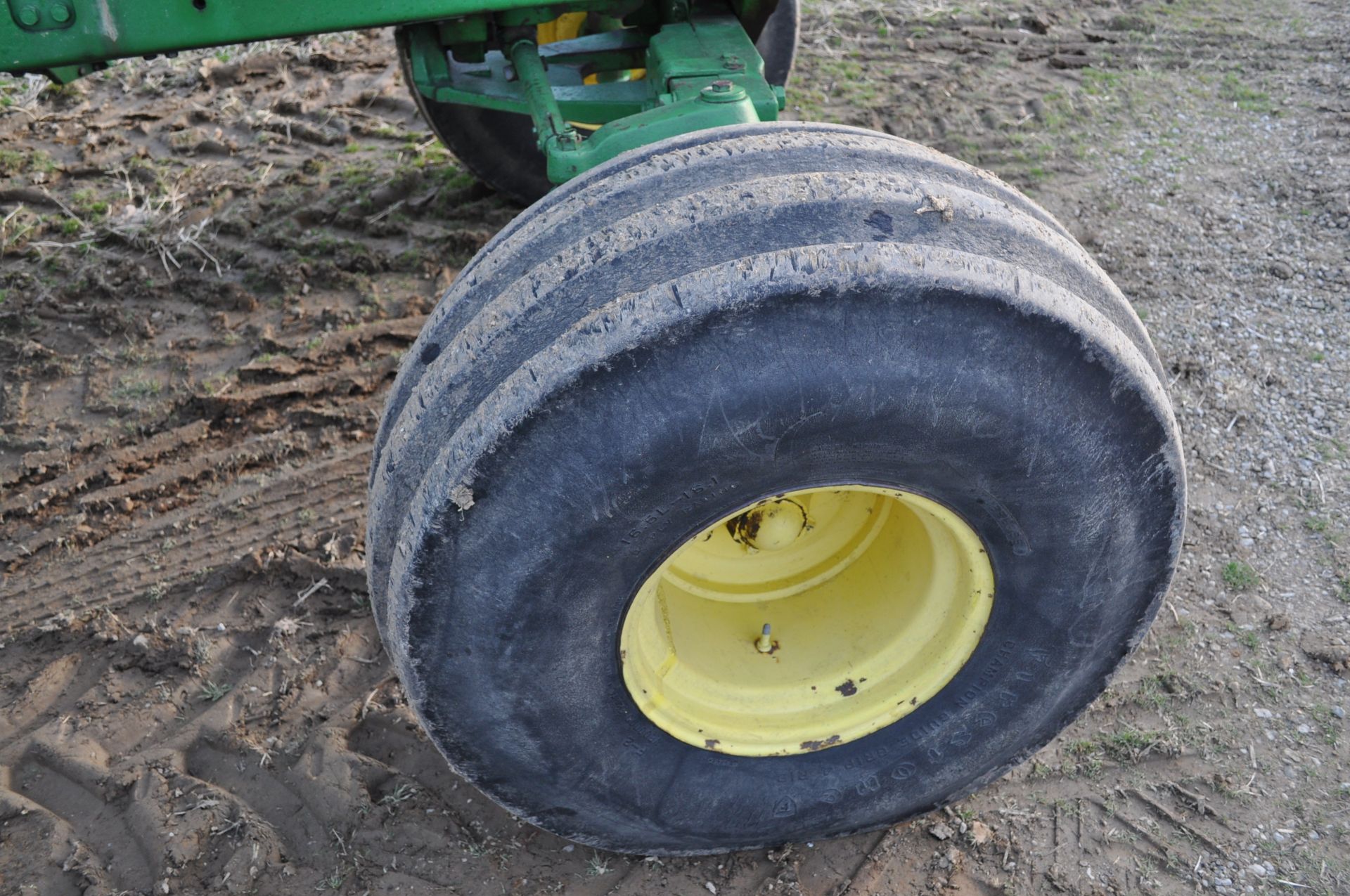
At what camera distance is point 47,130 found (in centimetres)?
486

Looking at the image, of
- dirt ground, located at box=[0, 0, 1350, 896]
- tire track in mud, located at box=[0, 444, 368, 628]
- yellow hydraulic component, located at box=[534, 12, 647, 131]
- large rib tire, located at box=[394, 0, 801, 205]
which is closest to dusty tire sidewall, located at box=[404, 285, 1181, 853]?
dirt ground, located at box=[0, 0, 1350, 896]

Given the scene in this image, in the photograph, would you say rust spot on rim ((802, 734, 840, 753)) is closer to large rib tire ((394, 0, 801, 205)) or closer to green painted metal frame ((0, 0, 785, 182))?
green painted metal frame ((0, 0, 785, 182))

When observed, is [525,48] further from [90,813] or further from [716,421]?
[90,813]

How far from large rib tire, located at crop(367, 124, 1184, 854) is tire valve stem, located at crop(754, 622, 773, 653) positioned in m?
0.26

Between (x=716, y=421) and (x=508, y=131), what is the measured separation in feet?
9.75

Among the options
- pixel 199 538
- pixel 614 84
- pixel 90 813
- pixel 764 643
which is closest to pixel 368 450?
pixel 199 538

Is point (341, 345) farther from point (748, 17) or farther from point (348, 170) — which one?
point (748, 17)

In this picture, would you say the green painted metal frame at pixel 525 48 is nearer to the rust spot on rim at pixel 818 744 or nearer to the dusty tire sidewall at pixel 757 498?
the dusty tire sidewall at pixel 757 498

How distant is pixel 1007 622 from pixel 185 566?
2.40m

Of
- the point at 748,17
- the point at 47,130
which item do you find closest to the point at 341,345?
the point at 748,17

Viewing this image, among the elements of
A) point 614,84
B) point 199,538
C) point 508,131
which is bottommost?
point 199,538

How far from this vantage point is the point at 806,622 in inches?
93.0

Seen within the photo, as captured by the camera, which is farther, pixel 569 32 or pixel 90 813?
pixel 569 32

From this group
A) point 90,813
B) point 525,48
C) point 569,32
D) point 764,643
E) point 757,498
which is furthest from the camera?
point 569,32
